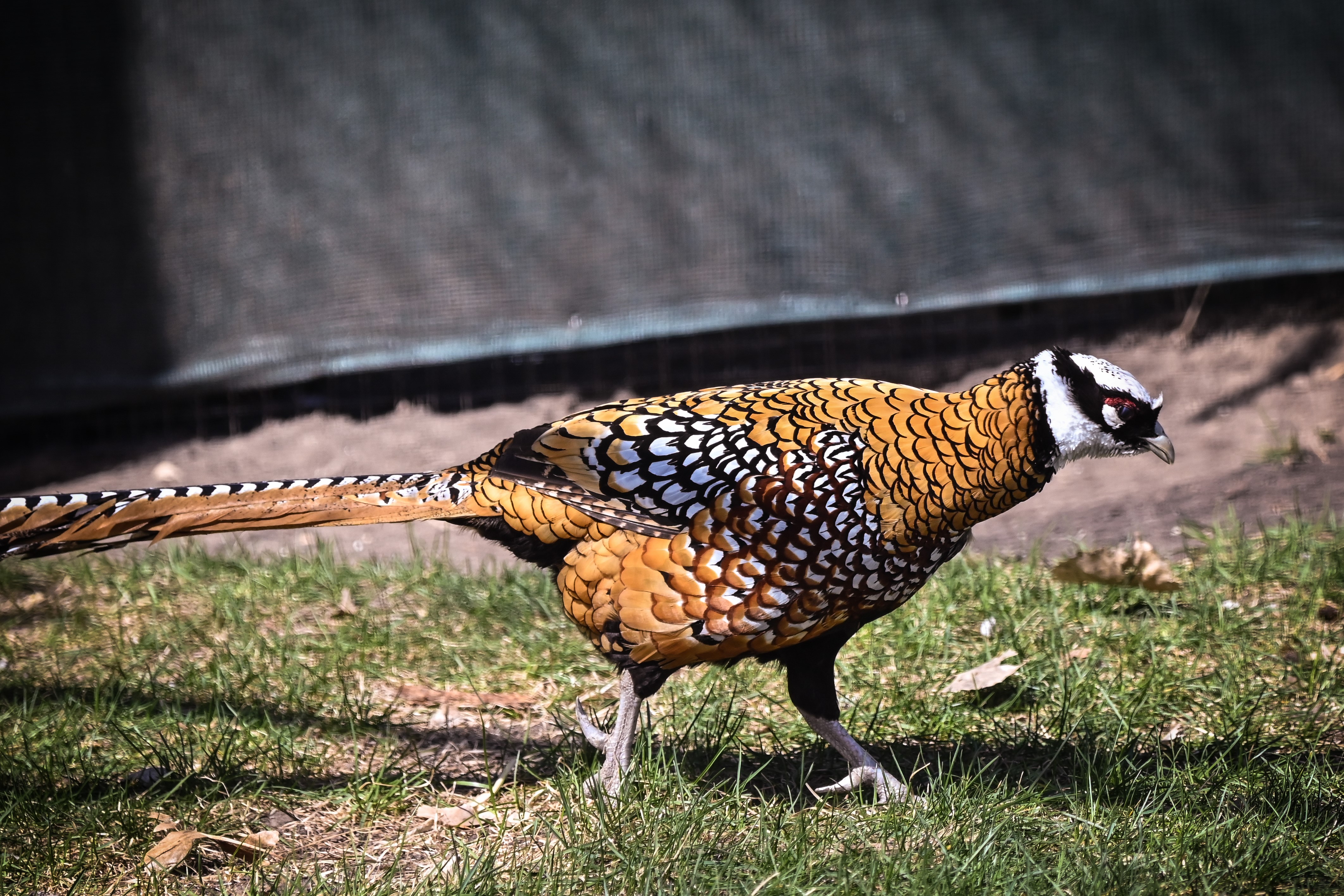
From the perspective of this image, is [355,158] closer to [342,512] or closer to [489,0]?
[489,0]

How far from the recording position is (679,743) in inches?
116

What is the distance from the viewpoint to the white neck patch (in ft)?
8.23

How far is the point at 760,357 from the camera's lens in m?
5.54

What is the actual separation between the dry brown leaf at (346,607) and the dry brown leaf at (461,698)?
24.0 inches

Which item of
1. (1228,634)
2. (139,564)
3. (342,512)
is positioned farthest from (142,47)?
(1228,634)

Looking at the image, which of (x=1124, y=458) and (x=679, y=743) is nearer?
(x=679, y=743)

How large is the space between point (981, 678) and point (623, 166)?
10.0 feet

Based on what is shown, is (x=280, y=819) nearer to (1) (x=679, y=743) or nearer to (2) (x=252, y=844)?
(2) (x=252, y=844)

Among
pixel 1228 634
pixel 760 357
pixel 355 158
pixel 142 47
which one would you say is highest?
pixel 142 47

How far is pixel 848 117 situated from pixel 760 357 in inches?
43.7

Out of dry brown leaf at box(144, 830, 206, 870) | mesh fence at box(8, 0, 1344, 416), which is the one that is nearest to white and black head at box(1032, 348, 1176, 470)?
dry brown leaf at box(144, 830, 206, 870)

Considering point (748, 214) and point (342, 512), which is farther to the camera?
point (748, 214)

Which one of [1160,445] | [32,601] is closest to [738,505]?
[1160,445]

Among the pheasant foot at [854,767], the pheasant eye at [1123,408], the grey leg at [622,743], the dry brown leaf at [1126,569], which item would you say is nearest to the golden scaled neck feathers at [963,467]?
the pheasant eye at [1123,408]
